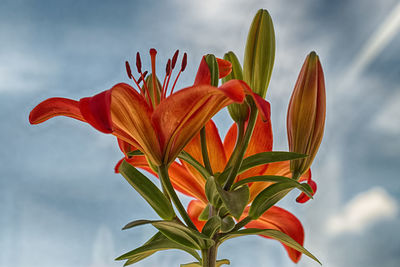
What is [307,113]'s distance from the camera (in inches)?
19.0

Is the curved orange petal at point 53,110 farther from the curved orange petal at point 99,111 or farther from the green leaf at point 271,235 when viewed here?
the green leaf at point 271,235

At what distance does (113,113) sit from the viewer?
15.9 inches

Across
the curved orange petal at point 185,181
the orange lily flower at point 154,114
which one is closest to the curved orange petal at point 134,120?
the orange lily flower at point 154,114

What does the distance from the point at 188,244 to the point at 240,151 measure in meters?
0.11

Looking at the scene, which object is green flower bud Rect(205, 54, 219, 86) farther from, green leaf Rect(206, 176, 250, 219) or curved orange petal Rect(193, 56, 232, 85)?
green leaf Rect(206, 176, 250, 219)

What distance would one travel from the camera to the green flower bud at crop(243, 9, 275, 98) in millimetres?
481

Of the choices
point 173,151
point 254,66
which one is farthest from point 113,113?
point 254,66

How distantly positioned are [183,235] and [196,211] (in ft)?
0.46

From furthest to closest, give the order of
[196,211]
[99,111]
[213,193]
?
[196,211]
[213,193]
[99,111]

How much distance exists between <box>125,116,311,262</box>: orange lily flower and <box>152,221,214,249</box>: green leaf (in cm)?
8

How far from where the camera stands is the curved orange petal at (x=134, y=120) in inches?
15.9

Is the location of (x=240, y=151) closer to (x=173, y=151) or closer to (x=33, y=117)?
(x=173, y=151)

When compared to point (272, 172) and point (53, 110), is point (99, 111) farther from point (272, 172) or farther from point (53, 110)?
point (272, 172)

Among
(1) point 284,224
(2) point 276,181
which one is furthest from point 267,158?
(1) point 284,224
